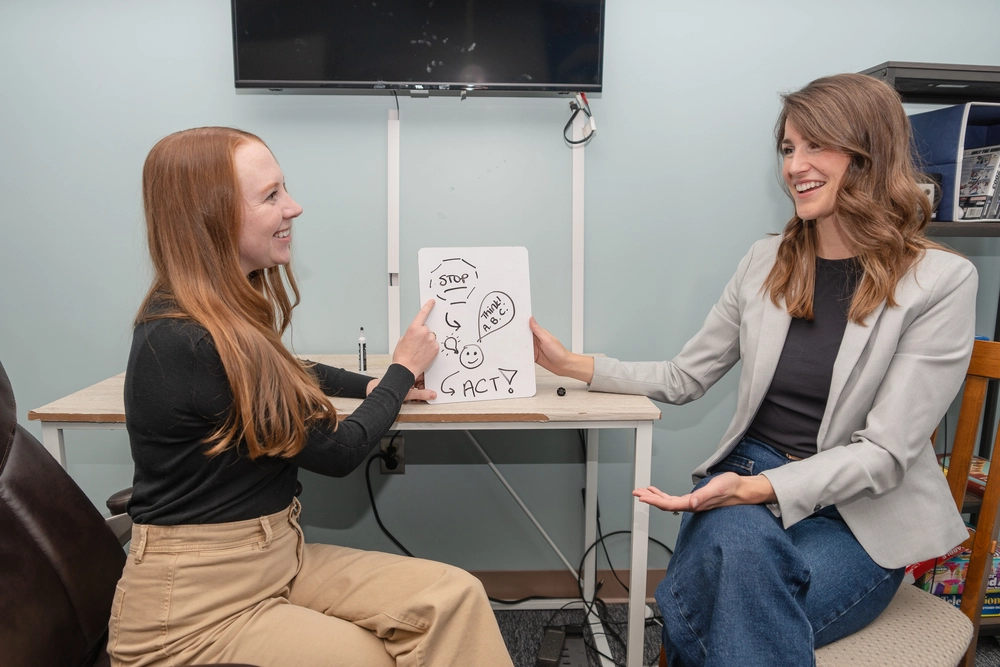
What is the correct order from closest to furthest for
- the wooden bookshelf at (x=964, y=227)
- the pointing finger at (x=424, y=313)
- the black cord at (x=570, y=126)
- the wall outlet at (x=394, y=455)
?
the pointing finger at (x=424, y=313) → the wooden bookshelf at (x=964, y=227) → the black cord at (x=570, y=126) → the wall outlet at (x=394, y=455)

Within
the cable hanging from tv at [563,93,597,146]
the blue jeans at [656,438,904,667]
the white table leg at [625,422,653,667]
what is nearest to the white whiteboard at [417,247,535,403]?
the white table leg at [625,422,653,667]

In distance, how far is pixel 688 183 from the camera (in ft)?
6.28

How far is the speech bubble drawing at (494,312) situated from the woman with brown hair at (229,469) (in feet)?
1.33

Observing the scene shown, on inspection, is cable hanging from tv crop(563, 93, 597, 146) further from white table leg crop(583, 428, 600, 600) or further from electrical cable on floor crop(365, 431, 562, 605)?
electrical cable on floor crop(365, 431, 562, 605)

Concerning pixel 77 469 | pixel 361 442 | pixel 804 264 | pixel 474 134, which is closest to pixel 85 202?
pixel 77 469

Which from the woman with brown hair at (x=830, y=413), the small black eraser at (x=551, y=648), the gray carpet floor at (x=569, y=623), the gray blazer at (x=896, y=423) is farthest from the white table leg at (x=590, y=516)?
the gray blazer at (x=896, y=423)

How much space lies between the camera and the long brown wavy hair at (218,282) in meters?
0.97

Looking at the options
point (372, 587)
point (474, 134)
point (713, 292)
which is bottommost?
point (372, 587)

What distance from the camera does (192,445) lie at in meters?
0.98

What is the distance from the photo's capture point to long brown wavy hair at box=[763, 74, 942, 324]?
119cm

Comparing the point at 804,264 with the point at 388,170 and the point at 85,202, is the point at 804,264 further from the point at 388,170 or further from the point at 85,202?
the point at 85,202

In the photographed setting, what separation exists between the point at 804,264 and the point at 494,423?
70 cm

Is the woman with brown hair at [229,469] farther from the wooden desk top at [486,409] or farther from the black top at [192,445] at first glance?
the wooden desk top at [486,409]

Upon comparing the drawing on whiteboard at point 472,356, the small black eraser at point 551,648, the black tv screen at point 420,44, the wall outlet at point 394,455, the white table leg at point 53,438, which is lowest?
the small black eraser at point 551,648
